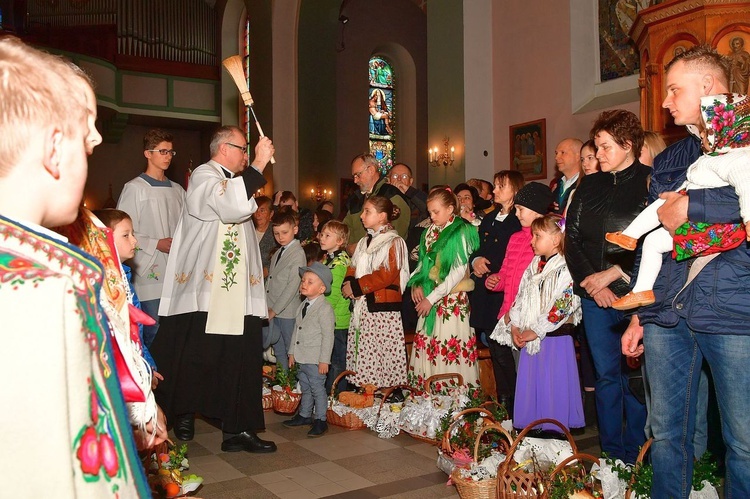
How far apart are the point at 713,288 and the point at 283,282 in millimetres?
3937

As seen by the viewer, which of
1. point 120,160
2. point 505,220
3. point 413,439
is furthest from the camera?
point 120,160

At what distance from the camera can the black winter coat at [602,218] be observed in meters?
3.62

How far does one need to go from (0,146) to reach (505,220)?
14.8ft

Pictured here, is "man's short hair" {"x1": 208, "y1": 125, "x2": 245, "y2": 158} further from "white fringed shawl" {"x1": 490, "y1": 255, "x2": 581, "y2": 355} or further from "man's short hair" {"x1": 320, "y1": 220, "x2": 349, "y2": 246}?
"white fringed shawl" {"x1": 490, "y1": 255, "x2": 581, "y2": 355}

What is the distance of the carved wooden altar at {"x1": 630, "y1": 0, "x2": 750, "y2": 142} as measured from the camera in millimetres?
6543

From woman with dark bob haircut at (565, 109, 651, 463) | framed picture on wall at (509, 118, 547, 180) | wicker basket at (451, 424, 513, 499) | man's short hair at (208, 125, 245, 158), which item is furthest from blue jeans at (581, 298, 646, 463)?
framed picture on wall at (509, 118, 547, 180)

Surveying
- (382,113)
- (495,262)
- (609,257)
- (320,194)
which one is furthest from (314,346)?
(382,113)

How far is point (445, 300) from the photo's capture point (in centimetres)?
527

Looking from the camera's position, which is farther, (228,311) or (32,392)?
(228,311)

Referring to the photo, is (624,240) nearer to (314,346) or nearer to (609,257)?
(609,257)

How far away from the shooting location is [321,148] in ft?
46.4

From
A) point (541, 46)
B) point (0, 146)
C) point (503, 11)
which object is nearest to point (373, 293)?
point (0, 146)

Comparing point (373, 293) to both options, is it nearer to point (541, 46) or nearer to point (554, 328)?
point (554, 328)

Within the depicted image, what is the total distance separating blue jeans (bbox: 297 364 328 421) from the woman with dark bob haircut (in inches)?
77.3
